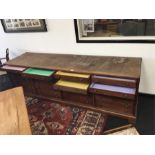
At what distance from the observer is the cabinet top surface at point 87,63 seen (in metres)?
1.69

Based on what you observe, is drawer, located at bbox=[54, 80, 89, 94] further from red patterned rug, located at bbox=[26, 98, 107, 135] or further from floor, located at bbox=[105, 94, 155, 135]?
floor, located at bbox=[105, 94, 155, 135]

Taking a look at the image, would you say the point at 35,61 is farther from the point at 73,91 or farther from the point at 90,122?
the point at 90,122

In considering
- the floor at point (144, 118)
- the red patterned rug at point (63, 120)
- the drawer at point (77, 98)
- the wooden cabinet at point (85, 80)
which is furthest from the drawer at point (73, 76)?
the floor at point (144, 118)

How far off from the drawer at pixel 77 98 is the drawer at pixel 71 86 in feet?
0.42

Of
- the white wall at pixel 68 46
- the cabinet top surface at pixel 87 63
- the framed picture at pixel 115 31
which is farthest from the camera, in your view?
the white wall at pixel 68 46

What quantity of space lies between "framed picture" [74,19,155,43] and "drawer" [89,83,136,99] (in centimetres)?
57

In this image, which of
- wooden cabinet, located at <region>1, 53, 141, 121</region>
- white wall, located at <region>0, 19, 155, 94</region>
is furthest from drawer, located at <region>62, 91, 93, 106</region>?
white wall, located at <region>0, 19, 155, 94</region>

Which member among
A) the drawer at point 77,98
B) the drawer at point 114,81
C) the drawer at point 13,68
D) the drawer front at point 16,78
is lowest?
the drawer at point 77,98

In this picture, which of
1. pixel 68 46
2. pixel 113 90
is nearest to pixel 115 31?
pixel 68 46

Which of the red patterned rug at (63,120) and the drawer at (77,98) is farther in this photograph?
the drawer at (77,98)

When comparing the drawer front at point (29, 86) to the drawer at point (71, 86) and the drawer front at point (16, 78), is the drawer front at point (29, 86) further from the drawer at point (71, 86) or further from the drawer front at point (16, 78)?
the drawer at point (71, 86)

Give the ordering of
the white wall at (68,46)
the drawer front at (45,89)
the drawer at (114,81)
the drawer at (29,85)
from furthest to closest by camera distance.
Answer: the drawer at (29,85) → the drawer front at (45,89) → the white wall at (68,46) → the drawer at (114,81)

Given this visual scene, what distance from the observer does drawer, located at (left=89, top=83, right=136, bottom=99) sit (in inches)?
62.6
